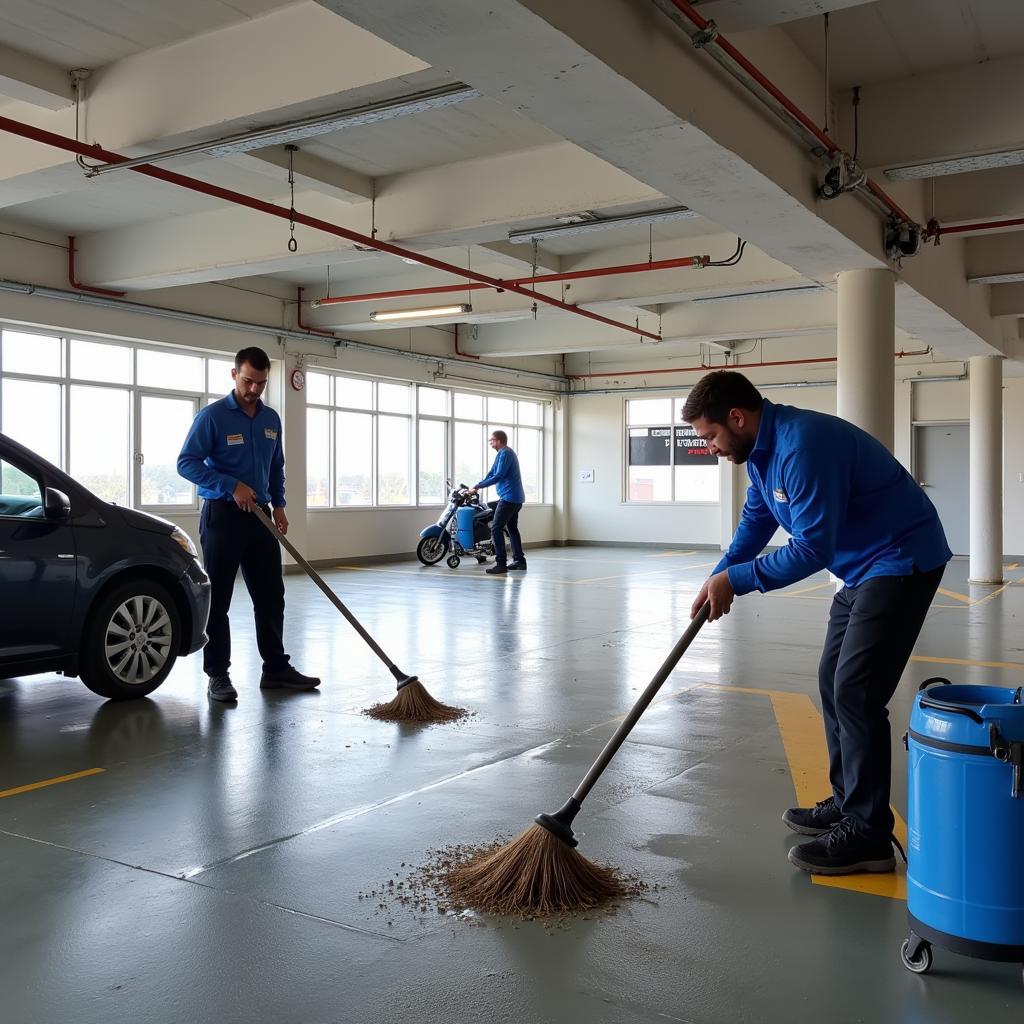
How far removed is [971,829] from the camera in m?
2.50

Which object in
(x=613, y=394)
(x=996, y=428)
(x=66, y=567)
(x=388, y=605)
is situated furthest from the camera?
(x=613, y=394)

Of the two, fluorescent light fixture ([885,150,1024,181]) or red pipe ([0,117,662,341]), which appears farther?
fluorescent light fixture ([885,150,1024,181])

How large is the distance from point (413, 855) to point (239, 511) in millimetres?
3027

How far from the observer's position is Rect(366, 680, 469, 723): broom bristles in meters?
5.38

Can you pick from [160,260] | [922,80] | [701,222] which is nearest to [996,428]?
[701,222]

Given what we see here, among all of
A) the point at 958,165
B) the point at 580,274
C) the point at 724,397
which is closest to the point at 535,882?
the point at 724,397

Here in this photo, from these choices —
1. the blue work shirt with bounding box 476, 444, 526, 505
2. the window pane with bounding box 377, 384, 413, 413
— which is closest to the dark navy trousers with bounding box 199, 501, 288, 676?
the blue work shirt with bounding box 476, 444, 526, 505

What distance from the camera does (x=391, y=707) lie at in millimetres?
5453

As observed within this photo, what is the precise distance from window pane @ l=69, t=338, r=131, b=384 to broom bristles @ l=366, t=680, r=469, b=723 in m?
9.00

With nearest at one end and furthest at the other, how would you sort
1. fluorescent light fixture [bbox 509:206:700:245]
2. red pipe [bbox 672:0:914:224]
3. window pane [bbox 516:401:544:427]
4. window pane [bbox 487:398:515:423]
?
red pipe [bbox 672:0:914:224] → fluorescent light fixture [bbox 509:206:700:245] → window pane [bbox 487:398:515:423] → window pane [bbox 516:401:544:427]

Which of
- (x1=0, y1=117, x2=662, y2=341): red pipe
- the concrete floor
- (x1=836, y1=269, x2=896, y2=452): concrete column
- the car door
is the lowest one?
the concrete floor

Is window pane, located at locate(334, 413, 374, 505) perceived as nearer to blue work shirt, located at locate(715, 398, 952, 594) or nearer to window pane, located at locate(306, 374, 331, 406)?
window pane, located at locate(306, 374, 331, 406)

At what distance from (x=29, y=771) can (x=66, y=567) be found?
126cm

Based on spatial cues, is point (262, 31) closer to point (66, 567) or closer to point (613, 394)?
point (66, 567)
